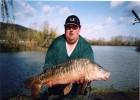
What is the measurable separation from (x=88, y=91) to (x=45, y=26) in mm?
17482

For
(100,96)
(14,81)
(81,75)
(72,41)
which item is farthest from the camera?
(14,81)

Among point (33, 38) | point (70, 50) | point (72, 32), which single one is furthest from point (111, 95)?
point (33, 38)

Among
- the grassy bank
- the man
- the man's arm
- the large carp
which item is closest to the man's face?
the man

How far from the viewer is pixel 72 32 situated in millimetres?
3344

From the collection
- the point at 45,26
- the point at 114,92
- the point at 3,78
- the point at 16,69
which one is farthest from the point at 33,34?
the point at 114,92

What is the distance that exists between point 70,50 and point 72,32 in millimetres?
268

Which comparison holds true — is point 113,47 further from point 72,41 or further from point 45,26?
point 72,41

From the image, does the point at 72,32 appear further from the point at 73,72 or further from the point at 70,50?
the point at 73,72

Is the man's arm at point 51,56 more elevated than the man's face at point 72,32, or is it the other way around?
the man's face at point 72,32

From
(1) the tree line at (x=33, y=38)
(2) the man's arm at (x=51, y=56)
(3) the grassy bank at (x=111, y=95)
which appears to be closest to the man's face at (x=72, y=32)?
(2) the man's arm at (x=51, y=56)

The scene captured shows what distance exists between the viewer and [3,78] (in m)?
10.5

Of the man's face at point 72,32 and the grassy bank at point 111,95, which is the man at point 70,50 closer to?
the man's face at point 72,32

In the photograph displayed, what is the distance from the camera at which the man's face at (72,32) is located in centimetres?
335

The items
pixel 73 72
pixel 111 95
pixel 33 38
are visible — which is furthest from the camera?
pixel 33 38
